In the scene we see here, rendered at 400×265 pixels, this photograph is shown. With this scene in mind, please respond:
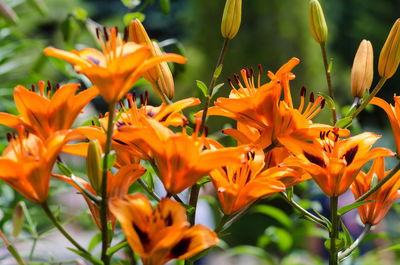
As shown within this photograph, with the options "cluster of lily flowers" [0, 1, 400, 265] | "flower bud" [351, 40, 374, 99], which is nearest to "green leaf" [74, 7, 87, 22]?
"cluster of lily flowers" [0, 1, 400, 265]

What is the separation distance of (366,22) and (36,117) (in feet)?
31.8

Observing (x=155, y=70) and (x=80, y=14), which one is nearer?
(x=155, y=70)

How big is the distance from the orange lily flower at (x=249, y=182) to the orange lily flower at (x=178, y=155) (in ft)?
0.11

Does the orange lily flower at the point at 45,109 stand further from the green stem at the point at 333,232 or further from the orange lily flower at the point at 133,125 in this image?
the green stem at the point at 333,232

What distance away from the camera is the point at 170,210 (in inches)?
12.1

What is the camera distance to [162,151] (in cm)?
32

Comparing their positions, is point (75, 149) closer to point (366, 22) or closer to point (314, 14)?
point (314, 14)

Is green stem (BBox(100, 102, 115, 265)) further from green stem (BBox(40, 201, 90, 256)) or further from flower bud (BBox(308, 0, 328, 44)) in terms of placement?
flower bud (BBox(308, 0, 328, 44))

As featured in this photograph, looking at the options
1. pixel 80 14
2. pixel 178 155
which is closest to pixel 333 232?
pixel 178 155

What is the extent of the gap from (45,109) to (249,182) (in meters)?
0.16

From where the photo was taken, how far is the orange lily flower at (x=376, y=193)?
41 cm

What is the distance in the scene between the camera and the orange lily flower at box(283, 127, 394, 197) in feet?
1.16

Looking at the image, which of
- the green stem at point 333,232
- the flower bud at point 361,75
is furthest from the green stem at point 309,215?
the flower bud at point 361,75

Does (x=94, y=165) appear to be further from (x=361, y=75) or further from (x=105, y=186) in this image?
(x=361, y=75)
